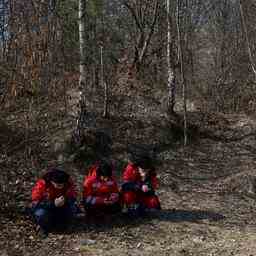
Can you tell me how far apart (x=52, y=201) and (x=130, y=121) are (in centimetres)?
711

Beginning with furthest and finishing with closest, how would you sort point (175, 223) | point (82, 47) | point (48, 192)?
point (82, 47) → point (175, 223) → point (48, 192)

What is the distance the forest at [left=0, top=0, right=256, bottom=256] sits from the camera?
7348 mm

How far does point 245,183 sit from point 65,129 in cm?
460

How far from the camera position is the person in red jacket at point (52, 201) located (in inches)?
280

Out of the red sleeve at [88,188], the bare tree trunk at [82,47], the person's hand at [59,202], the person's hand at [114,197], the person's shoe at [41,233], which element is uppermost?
the bare tree trunk at [82,47]

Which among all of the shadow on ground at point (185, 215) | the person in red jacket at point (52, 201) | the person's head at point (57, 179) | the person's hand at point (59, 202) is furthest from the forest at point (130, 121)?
the person's head at point (57, 179)

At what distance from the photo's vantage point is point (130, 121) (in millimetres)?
14133

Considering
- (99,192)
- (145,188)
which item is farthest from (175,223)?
(99,192)

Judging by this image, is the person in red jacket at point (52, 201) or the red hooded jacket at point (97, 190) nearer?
the person in red jacket at point (52, 201)

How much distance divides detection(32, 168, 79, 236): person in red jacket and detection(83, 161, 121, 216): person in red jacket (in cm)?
34

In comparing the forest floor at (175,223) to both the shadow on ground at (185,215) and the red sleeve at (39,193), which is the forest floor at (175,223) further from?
the red sleeve at (39,193)

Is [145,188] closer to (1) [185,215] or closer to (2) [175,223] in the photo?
(2) [175,223]

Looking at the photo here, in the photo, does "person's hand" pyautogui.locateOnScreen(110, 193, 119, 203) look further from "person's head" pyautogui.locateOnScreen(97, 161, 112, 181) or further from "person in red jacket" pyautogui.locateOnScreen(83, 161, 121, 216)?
"person's head" pyautogui.locateOnScreen(97, 161, 112, 181)

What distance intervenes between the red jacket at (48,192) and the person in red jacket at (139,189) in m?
0.98
